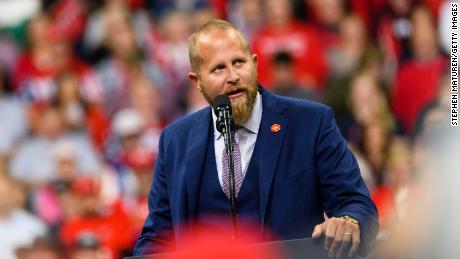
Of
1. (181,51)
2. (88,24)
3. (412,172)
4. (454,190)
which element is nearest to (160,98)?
(181,51)

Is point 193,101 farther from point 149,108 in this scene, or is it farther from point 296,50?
point 296,50

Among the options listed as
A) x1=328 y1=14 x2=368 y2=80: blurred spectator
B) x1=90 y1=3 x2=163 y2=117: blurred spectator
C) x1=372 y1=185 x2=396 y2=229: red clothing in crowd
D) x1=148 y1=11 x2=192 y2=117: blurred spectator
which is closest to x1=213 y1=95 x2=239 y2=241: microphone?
x1=372 y1=185 x2=396 y2=229: red clothing in crowd

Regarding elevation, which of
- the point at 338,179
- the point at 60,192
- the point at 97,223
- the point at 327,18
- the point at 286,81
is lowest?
the point at 97,223

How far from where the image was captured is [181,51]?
6.62 meters

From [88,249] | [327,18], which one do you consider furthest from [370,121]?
[88,249]

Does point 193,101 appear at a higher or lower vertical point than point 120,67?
lower

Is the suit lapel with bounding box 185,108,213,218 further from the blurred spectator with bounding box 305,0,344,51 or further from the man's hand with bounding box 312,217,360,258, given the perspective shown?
the blurred spectator with bounding box 305,0,344,51

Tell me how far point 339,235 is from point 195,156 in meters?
0.66

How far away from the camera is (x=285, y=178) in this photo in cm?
298

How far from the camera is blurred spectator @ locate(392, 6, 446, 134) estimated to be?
19.9 ft

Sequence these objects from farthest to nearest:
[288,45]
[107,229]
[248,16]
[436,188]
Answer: [248,16] → [288,45] → [107,229] → [436,188]

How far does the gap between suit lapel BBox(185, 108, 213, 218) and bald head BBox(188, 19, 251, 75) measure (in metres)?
0.17

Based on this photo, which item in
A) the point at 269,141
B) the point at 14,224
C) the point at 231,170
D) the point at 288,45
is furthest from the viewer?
the point at 288,45

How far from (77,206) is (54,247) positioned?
1.11 ft
